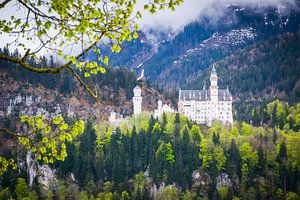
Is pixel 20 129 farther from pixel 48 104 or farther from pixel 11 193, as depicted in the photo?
pixel 11 193

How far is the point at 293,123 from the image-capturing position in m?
138

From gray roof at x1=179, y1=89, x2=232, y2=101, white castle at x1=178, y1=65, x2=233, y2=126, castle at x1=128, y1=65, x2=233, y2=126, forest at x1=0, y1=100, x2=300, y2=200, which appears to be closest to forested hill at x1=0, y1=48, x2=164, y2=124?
gray roof at x1=179, y1=89, x2=232, y2=101

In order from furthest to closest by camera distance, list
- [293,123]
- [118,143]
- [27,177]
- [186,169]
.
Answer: [293,123] < [118,143] < [186,169] < [27,177]

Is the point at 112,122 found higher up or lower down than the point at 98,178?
higher up

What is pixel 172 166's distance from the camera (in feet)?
327

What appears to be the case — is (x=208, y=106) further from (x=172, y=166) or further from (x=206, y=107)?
(x=172, y=166)

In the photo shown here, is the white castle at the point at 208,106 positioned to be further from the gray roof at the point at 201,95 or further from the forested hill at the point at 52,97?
the forested hill at the point at 52,97

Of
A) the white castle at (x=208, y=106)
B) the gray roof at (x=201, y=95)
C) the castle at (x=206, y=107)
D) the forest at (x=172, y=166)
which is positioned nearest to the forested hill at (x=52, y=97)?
the gray roof at (x=201, y=95)

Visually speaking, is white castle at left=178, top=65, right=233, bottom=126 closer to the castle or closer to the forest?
the castle

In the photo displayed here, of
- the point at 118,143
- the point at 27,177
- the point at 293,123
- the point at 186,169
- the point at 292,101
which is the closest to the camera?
the point at 27,177

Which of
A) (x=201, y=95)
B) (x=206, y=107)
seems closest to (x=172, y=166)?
(x=206, y=107)

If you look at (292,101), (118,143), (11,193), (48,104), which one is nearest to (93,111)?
(48,104)

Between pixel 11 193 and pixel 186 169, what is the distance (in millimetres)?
40375

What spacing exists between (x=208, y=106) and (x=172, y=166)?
37127 mm
